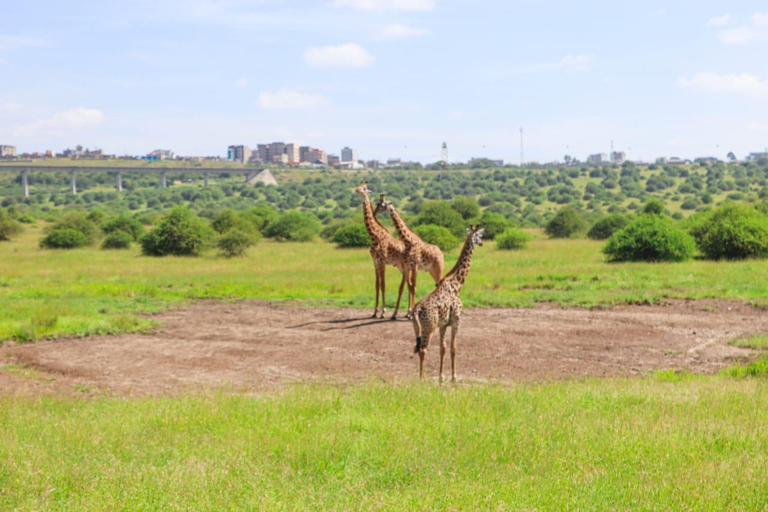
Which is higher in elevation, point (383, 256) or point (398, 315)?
point (383, 256)

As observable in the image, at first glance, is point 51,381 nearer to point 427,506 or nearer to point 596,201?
point 427,506

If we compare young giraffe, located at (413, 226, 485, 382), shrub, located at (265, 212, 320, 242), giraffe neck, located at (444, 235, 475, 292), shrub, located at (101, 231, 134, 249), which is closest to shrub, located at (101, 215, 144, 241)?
shrub, located at (101, 231, 134, 249)

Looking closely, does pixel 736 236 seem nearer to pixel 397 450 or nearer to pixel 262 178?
pixel 397 450

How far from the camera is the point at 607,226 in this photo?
48062 millimetres

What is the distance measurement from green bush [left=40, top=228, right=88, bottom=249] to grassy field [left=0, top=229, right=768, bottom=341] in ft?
20.5

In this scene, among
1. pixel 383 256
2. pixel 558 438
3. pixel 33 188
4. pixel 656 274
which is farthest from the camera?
pixel 33 188

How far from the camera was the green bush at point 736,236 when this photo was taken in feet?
106

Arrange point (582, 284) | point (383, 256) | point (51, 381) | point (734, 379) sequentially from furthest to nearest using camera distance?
point (582, 284)
point (383, 256)
point (51, 381)
point (734, 379)

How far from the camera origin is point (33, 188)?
456 feet

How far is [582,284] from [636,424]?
17.2 meters

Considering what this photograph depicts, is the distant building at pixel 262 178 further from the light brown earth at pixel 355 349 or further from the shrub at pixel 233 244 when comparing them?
the light brown earth at pixel 355 349

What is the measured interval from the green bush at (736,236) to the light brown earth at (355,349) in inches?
491

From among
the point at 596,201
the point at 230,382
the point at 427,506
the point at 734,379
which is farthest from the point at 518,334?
the point at 596,201

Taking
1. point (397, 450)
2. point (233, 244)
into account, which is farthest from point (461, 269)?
point (233, 244)
